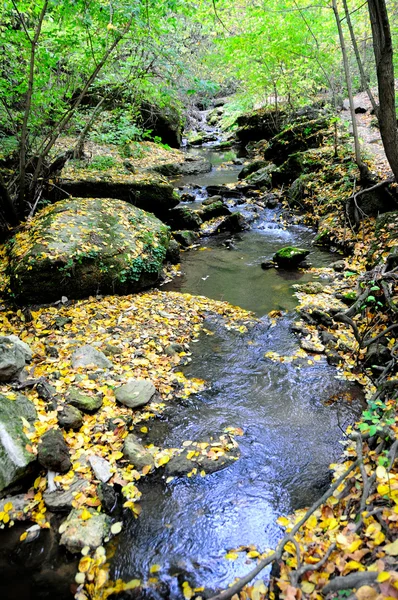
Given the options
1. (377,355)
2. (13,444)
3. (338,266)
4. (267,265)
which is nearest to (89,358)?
(13,444)

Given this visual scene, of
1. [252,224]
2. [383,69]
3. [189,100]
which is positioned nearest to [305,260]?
[252,224]

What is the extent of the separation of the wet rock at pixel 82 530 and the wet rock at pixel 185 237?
905cm

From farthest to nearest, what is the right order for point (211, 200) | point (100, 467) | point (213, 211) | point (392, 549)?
point (211, 200), point (213, 211), point (100, 467), point (392, 549)

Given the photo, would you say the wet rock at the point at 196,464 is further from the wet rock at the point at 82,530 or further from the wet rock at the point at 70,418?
the wet rock at the point at 70,418

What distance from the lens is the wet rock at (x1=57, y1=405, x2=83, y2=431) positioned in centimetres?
435

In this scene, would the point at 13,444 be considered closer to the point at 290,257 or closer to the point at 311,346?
the point at 311,346

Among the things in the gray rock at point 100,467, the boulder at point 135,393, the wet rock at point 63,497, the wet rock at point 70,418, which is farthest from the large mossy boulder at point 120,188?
the wet rock at point 63,497

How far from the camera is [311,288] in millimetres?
8273

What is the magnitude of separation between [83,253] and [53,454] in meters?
4.69

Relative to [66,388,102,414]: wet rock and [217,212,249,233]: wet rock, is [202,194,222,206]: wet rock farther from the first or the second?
[66,388,102,414]: wet rock

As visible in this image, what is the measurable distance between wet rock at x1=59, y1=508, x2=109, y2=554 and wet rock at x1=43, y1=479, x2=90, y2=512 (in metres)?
0.11

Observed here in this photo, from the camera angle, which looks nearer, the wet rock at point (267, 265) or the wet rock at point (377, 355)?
the wet rock at point (377, 355)

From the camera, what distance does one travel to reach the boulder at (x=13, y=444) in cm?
360

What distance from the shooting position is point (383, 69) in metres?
5.96
